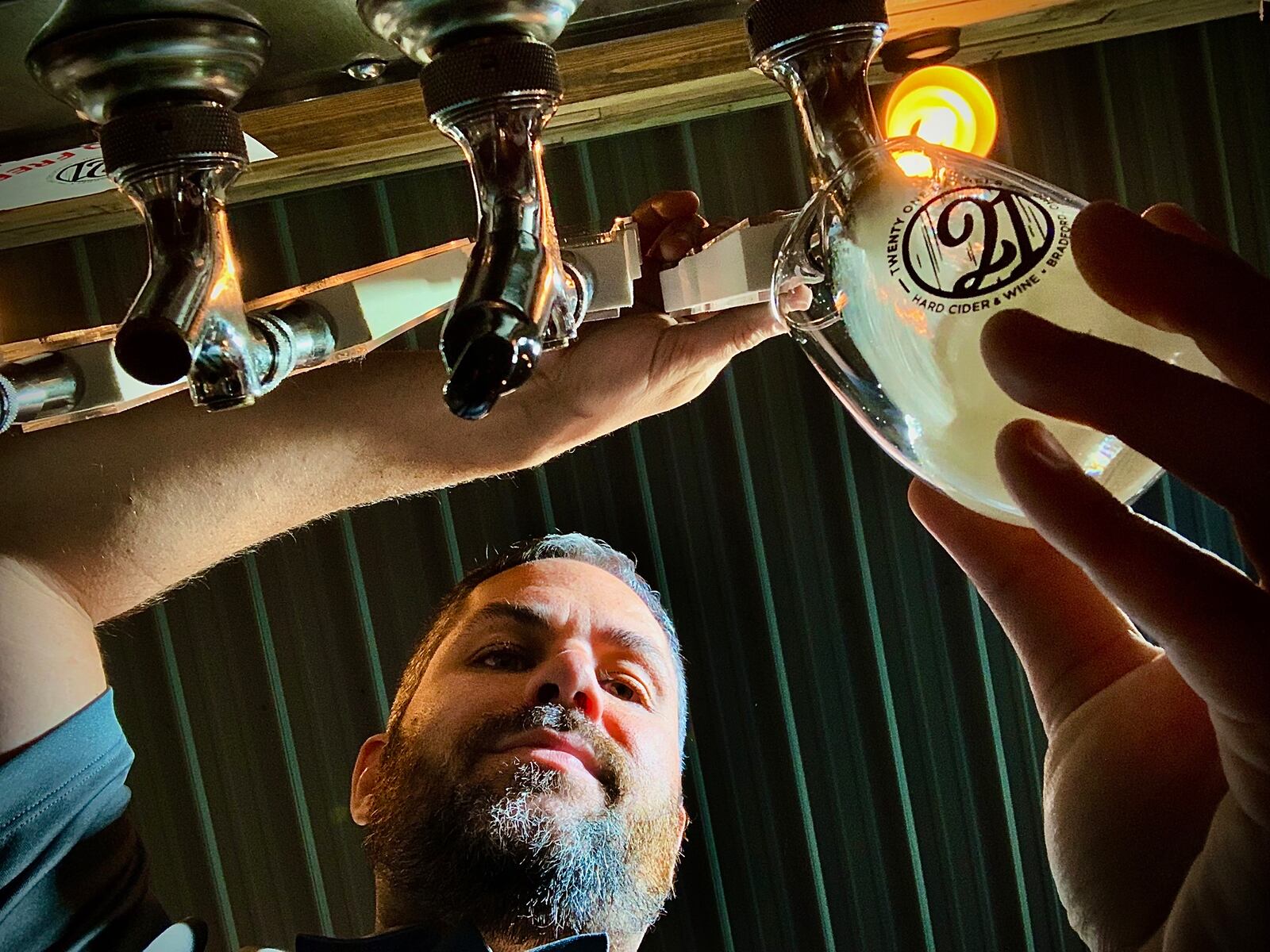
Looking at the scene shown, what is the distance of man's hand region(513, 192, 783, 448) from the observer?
34.7 inches

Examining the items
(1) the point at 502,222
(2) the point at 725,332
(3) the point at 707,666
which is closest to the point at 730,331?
(2) the point at 725,332

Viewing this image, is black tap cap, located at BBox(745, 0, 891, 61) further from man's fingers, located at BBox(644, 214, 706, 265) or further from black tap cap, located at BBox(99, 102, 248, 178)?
man's fingers, located at BBox(644, 214, 706, 265)

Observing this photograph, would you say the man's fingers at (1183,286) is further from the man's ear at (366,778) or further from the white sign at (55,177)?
the man's ear at (366,778)

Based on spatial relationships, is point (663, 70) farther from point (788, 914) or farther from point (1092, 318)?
point (788, 914)

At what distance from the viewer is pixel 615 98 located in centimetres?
129

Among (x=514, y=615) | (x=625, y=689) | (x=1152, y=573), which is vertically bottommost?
(x=625, y=689)

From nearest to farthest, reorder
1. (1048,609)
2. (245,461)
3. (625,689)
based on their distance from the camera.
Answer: (1048,609), (245,461), (625,689)

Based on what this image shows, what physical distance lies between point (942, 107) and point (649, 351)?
1.94ft

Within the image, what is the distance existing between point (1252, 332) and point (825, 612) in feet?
3.97

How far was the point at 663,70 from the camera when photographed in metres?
1.13

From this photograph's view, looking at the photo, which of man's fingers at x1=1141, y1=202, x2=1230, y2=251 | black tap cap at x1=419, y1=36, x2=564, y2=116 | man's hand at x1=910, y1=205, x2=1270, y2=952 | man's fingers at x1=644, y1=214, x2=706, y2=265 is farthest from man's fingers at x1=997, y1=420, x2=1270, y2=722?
man's fingers at x1=644, y1=214, x2=706, y2=265

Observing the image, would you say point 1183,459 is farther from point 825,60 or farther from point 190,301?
point 190,301

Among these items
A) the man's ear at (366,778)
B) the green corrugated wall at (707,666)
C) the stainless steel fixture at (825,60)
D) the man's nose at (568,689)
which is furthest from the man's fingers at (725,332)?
the man's ear at (366,778)

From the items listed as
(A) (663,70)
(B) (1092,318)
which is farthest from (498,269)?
(A) (663,70)
